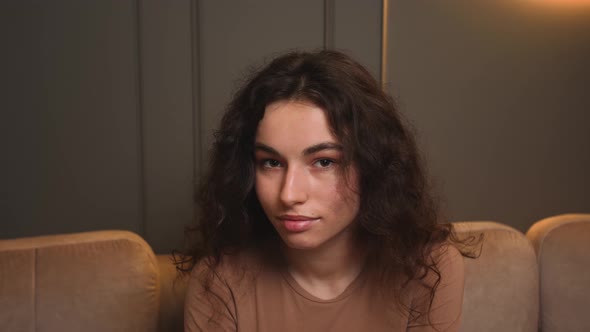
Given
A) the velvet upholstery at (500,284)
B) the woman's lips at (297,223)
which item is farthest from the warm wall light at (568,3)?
the woman's lips at (297,223)

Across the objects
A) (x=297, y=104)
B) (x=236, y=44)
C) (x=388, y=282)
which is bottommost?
(x=388, y=282)

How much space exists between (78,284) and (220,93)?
0.74 meters

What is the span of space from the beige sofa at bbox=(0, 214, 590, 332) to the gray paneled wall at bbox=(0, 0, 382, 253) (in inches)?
13.5

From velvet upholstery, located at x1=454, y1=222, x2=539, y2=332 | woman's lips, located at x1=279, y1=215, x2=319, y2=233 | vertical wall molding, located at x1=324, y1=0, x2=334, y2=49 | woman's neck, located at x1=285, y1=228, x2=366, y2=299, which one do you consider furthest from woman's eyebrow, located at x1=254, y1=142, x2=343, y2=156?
vertical wall molding, located at x1=324, y1=0, x2=334, y2=49

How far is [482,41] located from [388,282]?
1051 mm

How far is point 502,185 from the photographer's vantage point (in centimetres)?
191

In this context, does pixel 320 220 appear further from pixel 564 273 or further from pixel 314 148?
pixel 564 273

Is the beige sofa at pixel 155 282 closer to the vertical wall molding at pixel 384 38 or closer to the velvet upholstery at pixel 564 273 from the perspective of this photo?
the velvet upholstery at pixel 564 273

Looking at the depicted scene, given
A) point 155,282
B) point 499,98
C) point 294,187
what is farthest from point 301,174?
point 499,98

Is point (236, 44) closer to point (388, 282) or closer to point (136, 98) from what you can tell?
point (136, 98)

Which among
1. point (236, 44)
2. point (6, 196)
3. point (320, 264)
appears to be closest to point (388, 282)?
point (320, 264)

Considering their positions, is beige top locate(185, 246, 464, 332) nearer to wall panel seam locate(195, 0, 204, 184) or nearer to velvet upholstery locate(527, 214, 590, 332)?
velvet upholstery locate(527, 214, 590, 332)

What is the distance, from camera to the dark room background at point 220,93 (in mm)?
Answer: 1576

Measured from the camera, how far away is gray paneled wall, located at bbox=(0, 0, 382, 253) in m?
1.56
